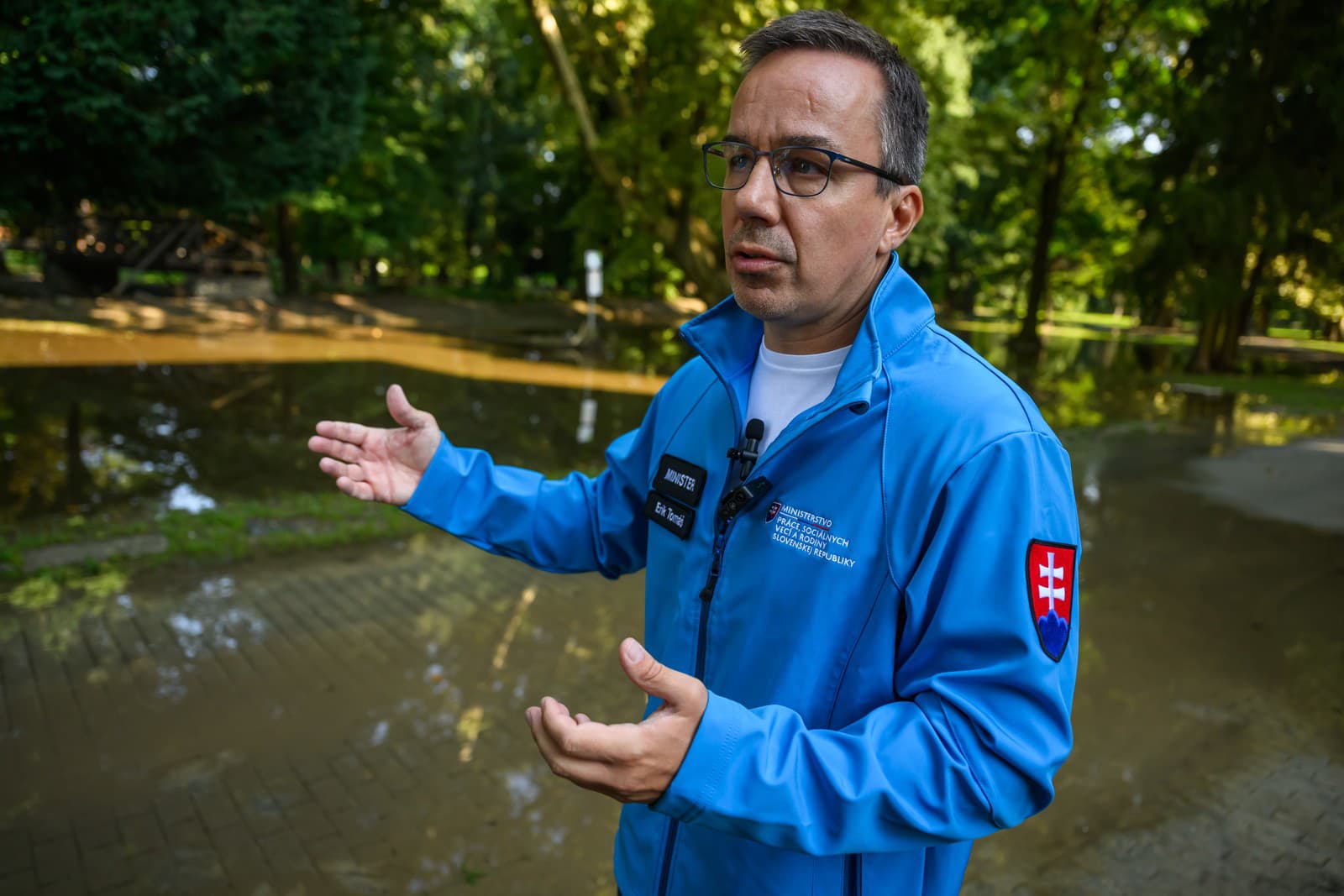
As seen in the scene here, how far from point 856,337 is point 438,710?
371 centimetres

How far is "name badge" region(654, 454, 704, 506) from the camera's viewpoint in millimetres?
1898

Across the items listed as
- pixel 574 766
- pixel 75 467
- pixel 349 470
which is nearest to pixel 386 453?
pixel 349 470

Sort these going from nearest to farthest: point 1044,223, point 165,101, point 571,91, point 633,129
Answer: point 165,101, point 571,91, point 633,129, point 1044,223

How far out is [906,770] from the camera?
1.36 metres

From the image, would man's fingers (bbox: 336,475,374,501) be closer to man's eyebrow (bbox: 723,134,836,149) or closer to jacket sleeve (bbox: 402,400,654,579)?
jacket sleeve (bbox: 402,400,654,579)

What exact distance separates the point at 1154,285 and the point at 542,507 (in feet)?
80.1

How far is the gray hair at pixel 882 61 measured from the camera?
163cm

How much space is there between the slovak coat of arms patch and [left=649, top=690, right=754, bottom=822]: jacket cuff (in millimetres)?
505

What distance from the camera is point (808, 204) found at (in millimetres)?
1709

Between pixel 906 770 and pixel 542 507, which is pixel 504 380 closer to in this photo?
pixel 542 507

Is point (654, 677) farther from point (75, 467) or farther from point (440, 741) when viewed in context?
point (75, 467)

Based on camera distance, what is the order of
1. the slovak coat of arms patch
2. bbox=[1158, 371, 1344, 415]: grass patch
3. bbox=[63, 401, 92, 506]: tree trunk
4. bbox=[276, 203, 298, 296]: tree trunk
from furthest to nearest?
bbox=[276, 203, 298, 296]: tree trunk → bbox=[1158, 371, 1344, 415]: grass patch → bbox=[63, 401, 92, 506]: tree trunk → the slovak coat of arms patch

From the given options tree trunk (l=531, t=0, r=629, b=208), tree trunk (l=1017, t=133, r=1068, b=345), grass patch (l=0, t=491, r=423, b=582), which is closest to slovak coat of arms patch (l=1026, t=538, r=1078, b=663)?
grass patch (l=0, t=491, r=423, b=582)

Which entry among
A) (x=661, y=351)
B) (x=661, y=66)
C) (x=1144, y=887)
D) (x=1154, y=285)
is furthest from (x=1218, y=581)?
(x=1154, y=285)
